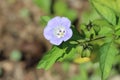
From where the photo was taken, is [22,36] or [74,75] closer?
[74,75]

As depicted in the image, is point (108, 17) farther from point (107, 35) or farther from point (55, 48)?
point (55, 48)

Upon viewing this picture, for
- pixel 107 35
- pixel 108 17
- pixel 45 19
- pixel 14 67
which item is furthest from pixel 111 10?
pixel 14 67

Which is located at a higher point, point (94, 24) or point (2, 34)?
point (94, 24)

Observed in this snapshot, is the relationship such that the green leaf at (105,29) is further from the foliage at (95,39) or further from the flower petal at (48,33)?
the flower petal at (48,33)

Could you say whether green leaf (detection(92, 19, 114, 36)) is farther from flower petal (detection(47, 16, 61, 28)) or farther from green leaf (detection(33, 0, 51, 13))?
green leaf (detection(33, 0, 51, 13))

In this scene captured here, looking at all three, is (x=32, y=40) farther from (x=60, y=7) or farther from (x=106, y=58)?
(x=106, y=58)

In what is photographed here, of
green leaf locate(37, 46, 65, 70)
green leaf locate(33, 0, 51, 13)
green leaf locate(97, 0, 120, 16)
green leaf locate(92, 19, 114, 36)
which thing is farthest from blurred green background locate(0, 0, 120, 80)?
green leaf locate(37, 46, 65, 70)

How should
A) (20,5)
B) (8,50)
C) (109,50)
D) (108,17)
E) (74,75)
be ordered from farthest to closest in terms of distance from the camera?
1. (20,5)
2. (8,50)
3. (74,75)
4. (108,17)
5. (109,50)
